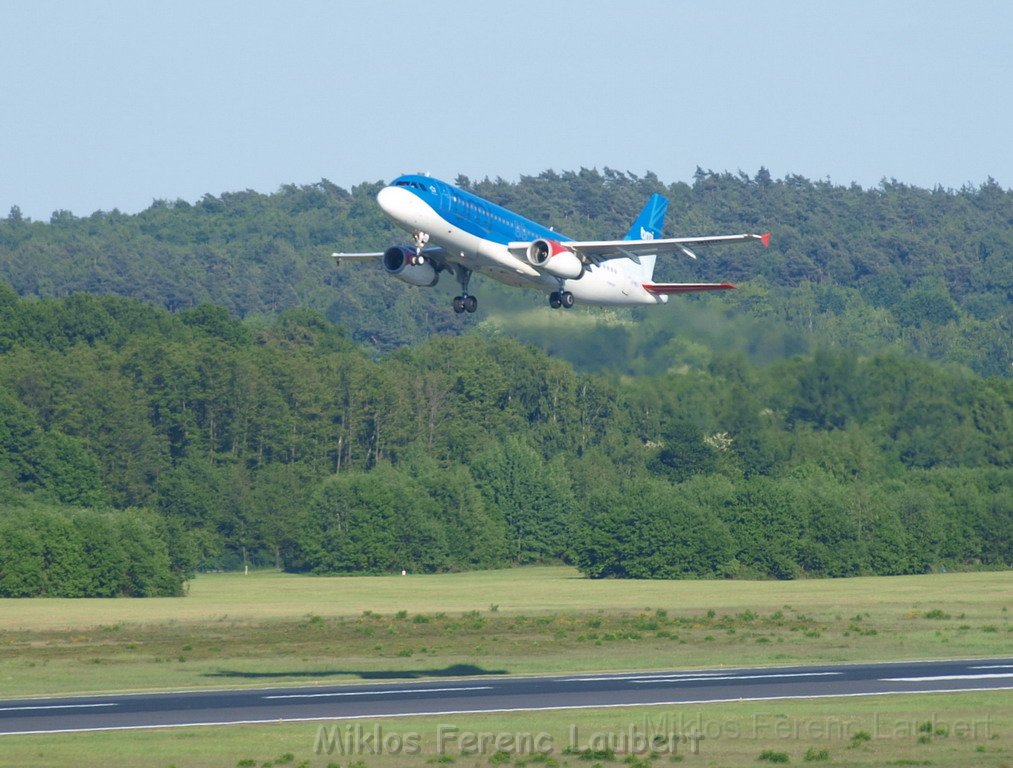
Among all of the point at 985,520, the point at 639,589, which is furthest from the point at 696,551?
the point at 985,520

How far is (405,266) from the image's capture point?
67.6 metres

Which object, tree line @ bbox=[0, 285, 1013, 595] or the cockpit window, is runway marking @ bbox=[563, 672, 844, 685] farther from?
tree line @ bbox=[0, 285, 1013, 595]

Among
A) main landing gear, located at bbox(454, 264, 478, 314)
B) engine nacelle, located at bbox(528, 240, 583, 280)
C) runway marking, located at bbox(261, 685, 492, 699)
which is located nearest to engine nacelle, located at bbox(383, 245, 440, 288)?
main landing gear, located at bbox(454, 264, 478, 314)

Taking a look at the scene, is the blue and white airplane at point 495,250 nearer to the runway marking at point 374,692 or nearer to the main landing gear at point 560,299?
the main landing gear at point 560,299

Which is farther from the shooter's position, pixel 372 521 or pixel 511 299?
pixel 372 521

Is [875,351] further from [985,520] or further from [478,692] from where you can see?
[478,692]

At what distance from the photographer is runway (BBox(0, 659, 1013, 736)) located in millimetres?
43906

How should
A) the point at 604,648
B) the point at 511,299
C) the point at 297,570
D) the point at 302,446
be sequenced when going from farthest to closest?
1. the point at 302,446
2. the point at 297,570
3. the point at 511,299
4. the point at 604,648

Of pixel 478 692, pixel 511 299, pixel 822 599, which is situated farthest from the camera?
pixel 822 599

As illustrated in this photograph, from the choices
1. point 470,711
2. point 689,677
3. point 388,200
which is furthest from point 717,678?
point 388,200

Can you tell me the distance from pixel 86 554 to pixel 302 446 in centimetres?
6086

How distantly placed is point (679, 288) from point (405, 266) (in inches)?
556

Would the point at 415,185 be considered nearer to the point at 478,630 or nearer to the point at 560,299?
the point at 560,299

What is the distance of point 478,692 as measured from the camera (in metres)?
49.3
